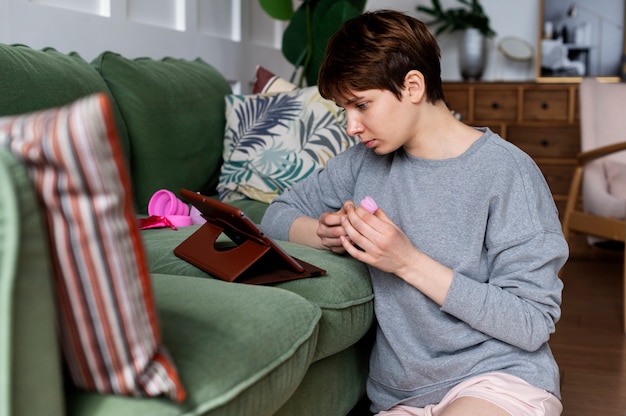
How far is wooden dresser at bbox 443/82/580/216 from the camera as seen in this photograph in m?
4.16

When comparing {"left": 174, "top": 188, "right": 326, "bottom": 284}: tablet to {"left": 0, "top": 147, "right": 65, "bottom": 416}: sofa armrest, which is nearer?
{"left": 0, "top": 147, "right": 65, "bottom": 416}: sofa armrest

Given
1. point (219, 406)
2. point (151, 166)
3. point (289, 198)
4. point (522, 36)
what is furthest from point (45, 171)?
point (522, 36)

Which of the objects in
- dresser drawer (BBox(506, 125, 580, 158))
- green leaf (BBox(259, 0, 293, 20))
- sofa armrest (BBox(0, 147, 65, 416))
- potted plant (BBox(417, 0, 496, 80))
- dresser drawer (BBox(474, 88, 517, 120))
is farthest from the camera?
potted plant (BBox(417, 0, 496, 80))

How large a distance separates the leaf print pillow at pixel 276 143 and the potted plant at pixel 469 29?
2281 mm

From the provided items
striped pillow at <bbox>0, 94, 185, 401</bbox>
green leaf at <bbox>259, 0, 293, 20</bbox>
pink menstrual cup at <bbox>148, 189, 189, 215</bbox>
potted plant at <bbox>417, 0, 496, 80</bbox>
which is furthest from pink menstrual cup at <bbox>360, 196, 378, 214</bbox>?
potted plant at <bbox>417, 0, 496, 80</bbox>

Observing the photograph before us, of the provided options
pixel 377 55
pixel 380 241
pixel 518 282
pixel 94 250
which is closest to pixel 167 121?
pixel 377 55

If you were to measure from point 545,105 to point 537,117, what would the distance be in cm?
7

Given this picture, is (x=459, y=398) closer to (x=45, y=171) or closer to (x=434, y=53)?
(x=434, y=53)

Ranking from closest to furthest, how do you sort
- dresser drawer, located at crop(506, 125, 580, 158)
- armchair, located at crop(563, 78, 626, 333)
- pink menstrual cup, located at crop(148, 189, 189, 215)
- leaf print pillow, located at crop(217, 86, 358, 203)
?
pink menstrual cup, located at crop(148, 189, 189, 215), leaf print pillow, located at crop(217, 86, 358, 203), armchair, located at crop(563, 78, 626, 333), dresser drawer, located at crop(506, 125, 580, 158)

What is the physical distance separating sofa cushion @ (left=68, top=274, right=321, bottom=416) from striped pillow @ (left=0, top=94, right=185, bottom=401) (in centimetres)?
4

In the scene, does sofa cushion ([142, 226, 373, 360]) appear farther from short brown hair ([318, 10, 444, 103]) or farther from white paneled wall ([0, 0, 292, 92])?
white paneled wall ([0, 0, 292, 92])

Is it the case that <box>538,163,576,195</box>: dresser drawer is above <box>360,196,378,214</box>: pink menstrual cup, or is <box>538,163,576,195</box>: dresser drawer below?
below

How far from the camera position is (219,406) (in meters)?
0.82

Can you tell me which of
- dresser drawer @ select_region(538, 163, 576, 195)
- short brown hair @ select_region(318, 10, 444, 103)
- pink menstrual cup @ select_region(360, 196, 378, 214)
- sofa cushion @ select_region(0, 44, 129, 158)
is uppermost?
short brown hair @ select_region(318, 10, 444, 103)
